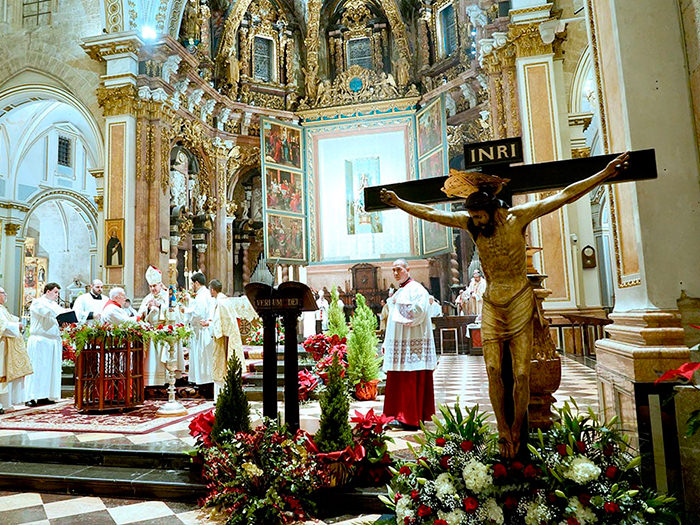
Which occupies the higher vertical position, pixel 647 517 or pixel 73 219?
pixel 73 219

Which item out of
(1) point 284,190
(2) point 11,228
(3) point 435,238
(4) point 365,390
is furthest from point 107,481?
(2) point 11,228

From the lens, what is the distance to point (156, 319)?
8.04m

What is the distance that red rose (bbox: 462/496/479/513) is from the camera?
264cm

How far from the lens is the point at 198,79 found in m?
14.9

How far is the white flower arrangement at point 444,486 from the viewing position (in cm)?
273

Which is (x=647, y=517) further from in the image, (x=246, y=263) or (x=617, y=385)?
(x=246, y=263)

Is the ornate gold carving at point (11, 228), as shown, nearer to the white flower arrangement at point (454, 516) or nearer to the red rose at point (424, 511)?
the red rose at point (424, 511)

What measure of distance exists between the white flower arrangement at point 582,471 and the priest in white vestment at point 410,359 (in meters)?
2.69

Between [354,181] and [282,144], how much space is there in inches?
112

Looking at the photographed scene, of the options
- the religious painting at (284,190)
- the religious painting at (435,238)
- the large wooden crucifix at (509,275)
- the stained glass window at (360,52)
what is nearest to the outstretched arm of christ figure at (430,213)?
the large wooden crucifix at (509,275)

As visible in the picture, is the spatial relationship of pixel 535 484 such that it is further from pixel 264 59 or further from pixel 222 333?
pixel 264 59

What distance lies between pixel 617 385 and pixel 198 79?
1434cm

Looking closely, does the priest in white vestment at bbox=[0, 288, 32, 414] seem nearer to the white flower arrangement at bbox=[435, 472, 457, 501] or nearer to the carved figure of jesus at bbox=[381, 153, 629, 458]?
the white flower arrangement at bbox=[435, 472, 457, 501]

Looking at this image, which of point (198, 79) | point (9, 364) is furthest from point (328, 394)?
point (198, 79)
